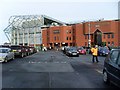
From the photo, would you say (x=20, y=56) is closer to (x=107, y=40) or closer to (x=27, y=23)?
(x=107, y=40)

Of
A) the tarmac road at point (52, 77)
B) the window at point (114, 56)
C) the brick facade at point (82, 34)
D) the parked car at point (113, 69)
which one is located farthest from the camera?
the brick facade at point (82, 34)

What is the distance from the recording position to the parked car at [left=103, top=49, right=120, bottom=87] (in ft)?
30.3

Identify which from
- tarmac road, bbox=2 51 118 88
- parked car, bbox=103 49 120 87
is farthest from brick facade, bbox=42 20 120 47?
parked car, bbox=103 49 120 87

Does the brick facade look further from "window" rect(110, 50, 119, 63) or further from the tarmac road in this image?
"window" rect(110, 50, 119, 63)

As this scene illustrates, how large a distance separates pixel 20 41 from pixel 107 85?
127 meters

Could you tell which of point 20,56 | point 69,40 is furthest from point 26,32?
point 20,56

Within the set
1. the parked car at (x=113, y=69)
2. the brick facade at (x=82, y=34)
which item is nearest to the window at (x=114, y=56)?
the parked car at (x=113, y=69)

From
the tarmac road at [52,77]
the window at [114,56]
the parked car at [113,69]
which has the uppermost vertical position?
the window at [114,56]

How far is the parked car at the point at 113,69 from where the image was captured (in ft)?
30.3

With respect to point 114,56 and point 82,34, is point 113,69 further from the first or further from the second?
point 82,34

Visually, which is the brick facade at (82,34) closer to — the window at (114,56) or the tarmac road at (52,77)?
the tarmac road at (52,77)

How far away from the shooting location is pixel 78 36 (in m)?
115

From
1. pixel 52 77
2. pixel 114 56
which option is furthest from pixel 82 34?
pixel 114 56

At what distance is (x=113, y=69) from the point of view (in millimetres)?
9750
